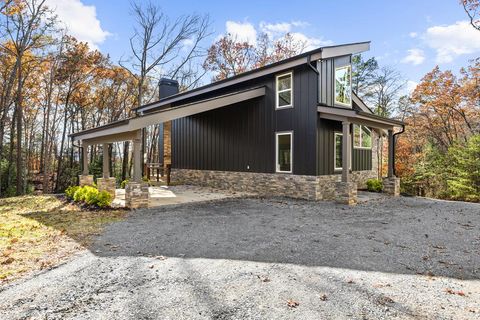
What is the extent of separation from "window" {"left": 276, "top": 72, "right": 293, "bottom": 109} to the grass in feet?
21.7

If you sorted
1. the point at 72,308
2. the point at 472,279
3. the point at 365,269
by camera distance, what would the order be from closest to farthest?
the point at 72,308, the point at 472,279, the point at 365,269

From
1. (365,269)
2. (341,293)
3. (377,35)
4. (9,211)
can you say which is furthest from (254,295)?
(377,35)

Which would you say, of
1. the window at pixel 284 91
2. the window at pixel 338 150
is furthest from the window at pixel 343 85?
the window at pixel 284 91

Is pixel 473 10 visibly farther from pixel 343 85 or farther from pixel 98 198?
pixel 98 198

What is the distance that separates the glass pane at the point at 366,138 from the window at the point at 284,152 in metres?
5.07

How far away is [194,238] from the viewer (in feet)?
16.9

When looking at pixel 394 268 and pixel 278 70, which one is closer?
pixel 394 268

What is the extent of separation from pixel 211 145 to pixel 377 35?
509 inches

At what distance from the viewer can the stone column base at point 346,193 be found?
28.8ft

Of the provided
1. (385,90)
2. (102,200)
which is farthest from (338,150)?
(385,90)

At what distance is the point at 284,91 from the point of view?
10.3m

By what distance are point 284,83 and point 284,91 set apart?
0.32 metres

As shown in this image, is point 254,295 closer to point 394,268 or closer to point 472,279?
point 394,268

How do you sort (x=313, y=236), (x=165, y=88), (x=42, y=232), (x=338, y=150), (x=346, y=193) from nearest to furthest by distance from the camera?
(x=313, y=236), (x=42, y=232), (x=346, y=193), (x=338, y=150), (x=165, y=88)
